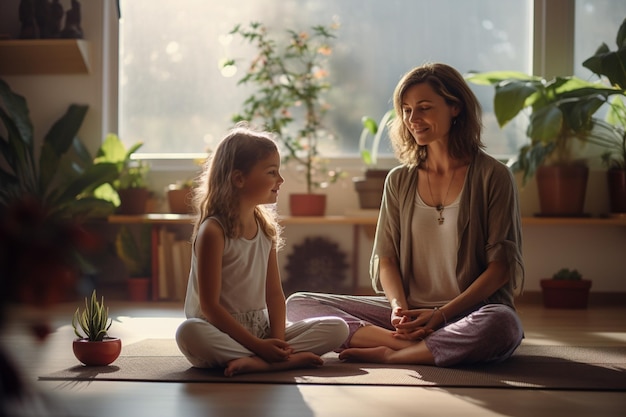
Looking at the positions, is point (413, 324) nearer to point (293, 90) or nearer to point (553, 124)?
point (553, 124)

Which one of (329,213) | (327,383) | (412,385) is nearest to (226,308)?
(327,383)

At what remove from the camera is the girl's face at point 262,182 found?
7.89ft

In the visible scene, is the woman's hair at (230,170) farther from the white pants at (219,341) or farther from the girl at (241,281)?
the white pants at (219,341)

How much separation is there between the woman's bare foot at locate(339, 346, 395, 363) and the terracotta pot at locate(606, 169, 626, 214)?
2.28 metres

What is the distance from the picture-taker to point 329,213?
4770 millimetres

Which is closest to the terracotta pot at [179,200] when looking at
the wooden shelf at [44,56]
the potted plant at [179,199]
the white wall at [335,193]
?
the potted plant at [179,199]

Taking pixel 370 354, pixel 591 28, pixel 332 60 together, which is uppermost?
pixel 591 28

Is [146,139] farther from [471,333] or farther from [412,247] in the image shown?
[471,333]

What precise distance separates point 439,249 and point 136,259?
234 centimetres

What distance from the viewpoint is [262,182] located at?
2.40 m

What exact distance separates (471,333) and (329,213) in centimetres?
243

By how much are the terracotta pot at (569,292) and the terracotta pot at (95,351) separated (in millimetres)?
2545

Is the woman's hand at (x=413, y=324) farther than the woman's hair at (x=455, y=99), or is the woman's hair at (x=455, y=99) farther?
the woman's hair at (x=455, y=99)

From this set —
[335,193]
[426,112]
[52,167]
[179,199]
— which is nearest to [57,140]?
[52,167]
